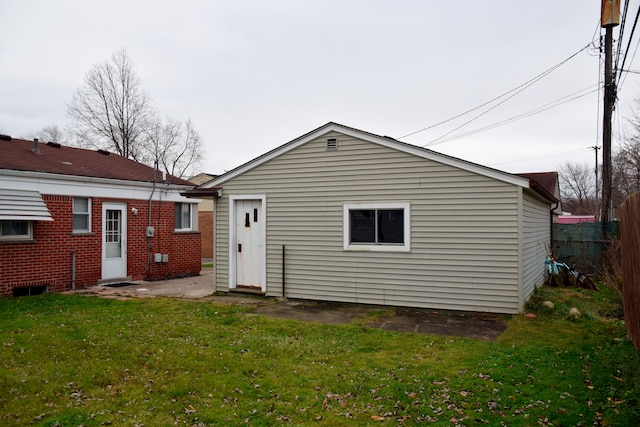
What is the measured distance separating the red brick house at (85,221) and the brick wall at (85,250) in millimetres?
23

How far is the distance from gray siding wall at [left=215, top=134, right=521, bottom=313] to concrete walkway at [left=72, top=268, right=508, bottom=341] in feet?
0.92

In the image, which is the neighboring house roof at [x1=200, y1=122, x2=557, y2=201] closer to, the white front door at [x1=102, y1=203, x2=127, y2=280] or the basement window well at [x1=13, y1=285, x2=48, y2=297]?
the white front door at [x1=102, y1=203, x2=127, y2=280]

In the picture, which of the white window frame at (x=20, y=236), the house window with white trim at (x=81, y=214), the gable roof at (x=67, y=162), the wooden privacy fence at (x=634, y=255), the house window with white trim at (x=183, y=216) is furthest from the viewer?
the house window with white trim at (x=183, y=216)

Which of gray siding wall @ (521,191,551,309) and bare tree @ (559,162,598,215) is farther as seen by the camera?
bare tree @ (559,162,598,215)

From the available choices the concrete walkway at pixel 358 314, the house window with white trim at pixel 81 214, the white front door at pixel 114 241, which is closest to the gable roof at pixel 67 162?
the house window with white trim at pixel 81 214

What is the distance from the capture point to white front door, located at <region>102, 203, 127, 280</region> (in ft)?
42.4

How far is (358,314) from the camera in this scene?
28.7 ft

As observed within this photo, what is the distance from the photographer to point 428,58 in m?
14.8

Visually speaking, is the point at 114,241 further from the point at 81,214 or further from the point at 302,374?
the point at 302,374

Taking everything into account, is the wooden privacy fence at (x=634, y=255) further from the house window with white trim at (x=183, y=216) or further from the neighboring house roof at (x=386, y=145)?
the house window with white trim at (x=183, y=216)

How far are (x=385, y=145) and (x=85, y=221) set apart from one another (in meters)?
8.74

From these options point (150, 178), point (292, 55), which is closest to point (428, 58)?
point (292, 55)

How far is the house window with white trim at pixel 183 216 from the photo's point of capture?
Answer: 50.8 ft

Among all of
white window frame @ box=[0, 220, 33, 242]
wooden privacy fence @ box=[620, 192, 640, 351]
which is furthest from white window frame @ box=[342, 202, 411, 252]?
white window frame @ box=[0, 220, 33, 242]
